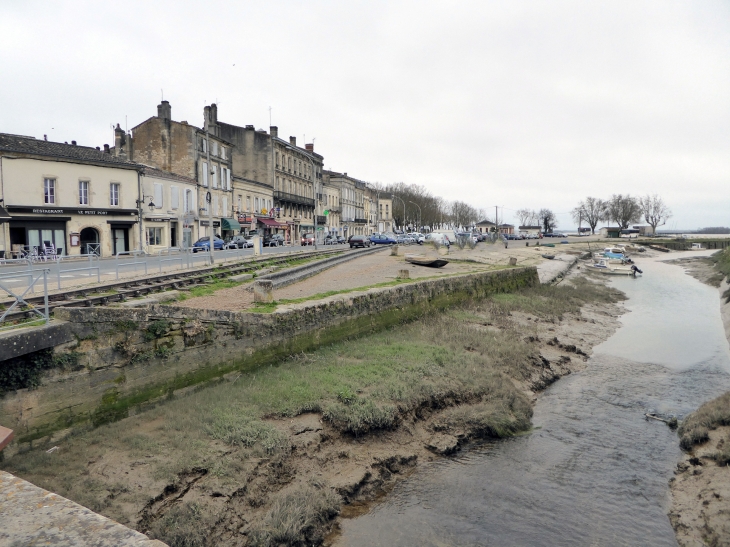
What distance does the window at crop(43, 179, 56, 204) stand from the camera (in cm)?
2805

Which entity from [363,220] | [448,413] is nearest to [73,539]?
[448,413]

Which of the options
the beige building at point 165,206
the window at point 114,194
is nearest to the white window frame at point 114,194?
the window at point 114,194

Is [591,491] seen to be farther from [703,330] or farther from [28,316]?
[703,330]

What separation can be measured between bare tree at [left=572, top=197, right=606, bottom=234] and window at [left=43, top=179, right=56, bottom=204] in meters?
122

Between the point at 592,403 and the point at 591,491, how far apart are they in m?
4.27

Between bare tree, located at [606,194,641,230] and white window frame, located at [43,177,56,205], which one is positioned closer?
white window frame, located at [43,177,56,205]

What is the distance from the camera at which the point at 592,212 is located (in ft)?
428

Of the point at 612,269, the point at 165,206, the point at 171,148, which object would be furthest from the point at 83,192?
the point at 612,269

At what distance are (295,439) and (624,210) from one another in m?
121

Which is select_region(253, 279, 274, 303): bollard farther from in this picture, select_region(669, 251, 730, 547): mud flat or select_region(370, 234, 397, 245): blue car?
select_region(370, 234, 397, 245): blue car

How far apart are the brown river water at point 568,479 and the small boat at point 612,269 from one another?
105ft

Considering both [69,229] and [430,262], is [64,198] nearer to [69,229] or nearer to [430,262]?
[69,229]

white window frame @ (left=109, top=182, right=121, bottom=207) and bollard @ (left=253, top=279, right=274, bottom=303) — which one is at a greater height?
Result: white window frame @ (left=109, top=182, right=121, bottom=207)

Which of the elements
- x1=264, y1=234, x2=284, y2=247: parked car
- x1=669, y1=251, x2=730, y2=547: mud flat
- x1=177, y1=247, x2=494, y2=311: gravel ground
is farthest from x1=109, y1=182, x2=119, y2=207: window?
x1=669, y1=251, x2=730, y2=547: mud flat
